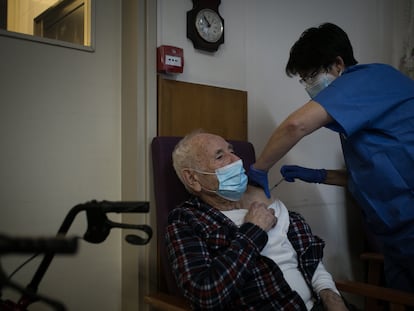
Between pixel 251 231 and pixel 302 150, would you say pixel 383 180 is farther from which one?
pixel 302 150

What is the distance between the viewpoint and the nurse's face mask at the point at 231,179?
4.09ft

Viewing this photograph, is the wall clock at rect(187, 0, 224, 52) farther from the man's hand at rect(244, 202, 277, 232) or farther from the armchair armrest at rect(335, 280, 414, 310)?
the armchair armrest at rect(335, 280, 414, 310)

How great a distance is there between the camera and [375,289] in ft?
4.09

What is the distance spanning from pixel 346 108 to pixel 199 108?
25.8 inches

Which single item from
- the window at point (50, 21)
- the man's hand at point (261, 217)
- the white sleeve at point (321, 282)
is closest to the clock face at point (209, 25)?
the window at point (50, 21)

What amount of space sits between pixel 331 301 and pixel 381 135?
1.96 ft

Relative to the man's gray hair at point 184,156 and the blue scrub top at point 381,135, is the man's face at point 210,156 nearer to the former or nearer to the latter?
the man's gray hair at point 184,156

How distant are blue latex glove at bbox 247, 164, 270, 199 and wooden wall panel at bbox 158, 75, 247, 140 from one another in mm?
341

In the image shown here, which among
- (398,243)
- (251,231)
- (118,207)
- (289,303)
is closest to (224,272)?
(251,231)

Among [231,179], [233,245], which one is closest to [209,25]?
[231,179]

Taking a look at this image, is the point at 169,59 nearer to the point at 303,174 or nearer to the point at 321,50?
the point at 321,50

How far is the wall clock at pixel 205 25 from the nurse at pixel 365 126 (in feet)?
1.37

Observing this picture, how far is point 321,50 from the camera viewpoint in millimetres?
1319

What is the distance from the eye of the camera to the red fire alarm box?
1.44m
